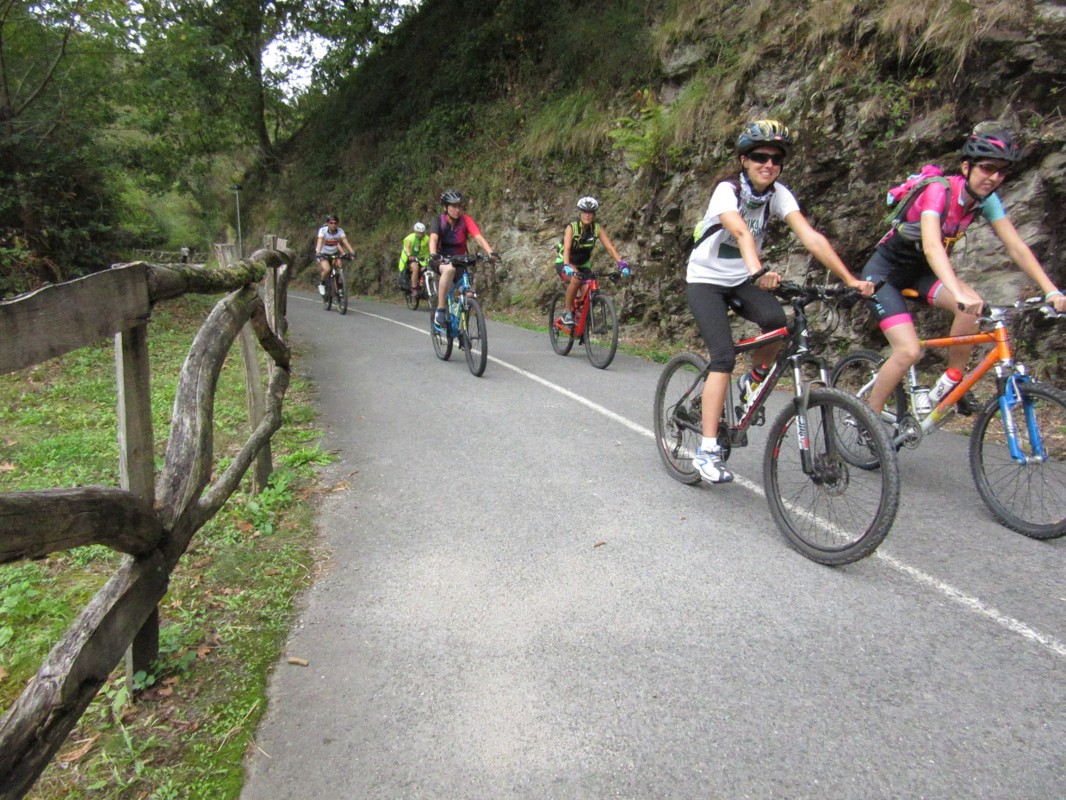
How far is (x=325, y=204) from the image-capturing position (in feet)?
99.8

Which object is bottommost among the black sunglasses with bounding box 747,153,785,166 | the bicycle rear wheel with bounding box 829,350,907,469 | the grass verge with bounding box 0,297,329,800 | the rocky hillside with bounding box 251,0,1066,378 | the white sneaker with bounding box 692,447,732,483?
the grass verge with bounding box 0,297,329,800

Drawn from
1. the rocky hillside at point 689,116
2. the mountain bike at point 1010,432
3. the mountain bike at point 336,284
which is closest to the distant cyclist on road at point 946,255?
the mountain bike at point 1010,432

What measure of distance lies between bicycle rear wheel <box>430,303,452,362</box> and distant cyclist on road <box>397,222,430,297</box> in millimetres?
6315

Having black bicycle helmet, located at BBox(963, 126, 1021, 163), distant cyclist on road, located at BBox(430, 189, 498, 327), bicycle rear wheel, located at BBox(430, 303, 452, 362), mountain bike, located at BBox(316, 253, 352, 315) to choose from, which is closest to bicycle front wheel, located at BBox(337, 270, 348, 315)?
mountain bike, located at BBox(316, 253, 352, 315)

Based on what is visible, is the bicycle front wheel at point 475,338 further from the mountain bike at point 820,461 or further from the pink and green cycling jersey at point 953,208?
the pink and green cycling jersey at point 953,208

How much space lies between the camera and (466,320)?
8938 mm

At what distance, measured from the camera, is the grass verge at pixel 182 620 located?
7.50 ft

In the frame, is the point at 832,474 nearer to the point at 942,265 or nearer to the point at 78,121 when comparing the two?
the point at 942,265

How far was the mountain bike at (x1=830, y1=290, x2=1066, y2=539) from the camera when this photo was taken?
388 cm

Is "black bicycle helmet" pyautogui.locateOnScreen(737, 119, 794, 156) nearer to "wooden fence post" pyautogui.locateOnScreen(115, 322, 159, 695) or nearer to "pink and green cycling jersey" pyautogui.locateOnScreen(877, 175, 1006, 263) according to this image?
"pink and green cycling jersey" pyautogui.locateOnScreen(877, 175, 1006, 263)

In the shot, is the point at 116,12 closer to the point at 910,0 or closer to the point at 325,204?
the point at 910,0

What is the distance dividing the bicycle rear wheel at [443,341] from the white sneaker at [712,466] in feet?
18.1

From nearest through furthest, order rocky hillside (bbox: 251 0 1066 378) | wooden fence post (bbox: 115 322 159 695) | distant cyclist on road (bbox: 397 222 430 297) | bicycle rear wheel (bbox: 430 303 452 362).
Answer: wooden fence post (bbox: 115 322 159 695)
rocky hillside (bbox: 251 0 1066 378)
bicycle rear wheel (bbox: 430 303 452 362)
distant cyclist on road (bbox: 397 222 430 297)

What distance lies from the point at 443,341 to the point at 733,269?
597 centimetres
